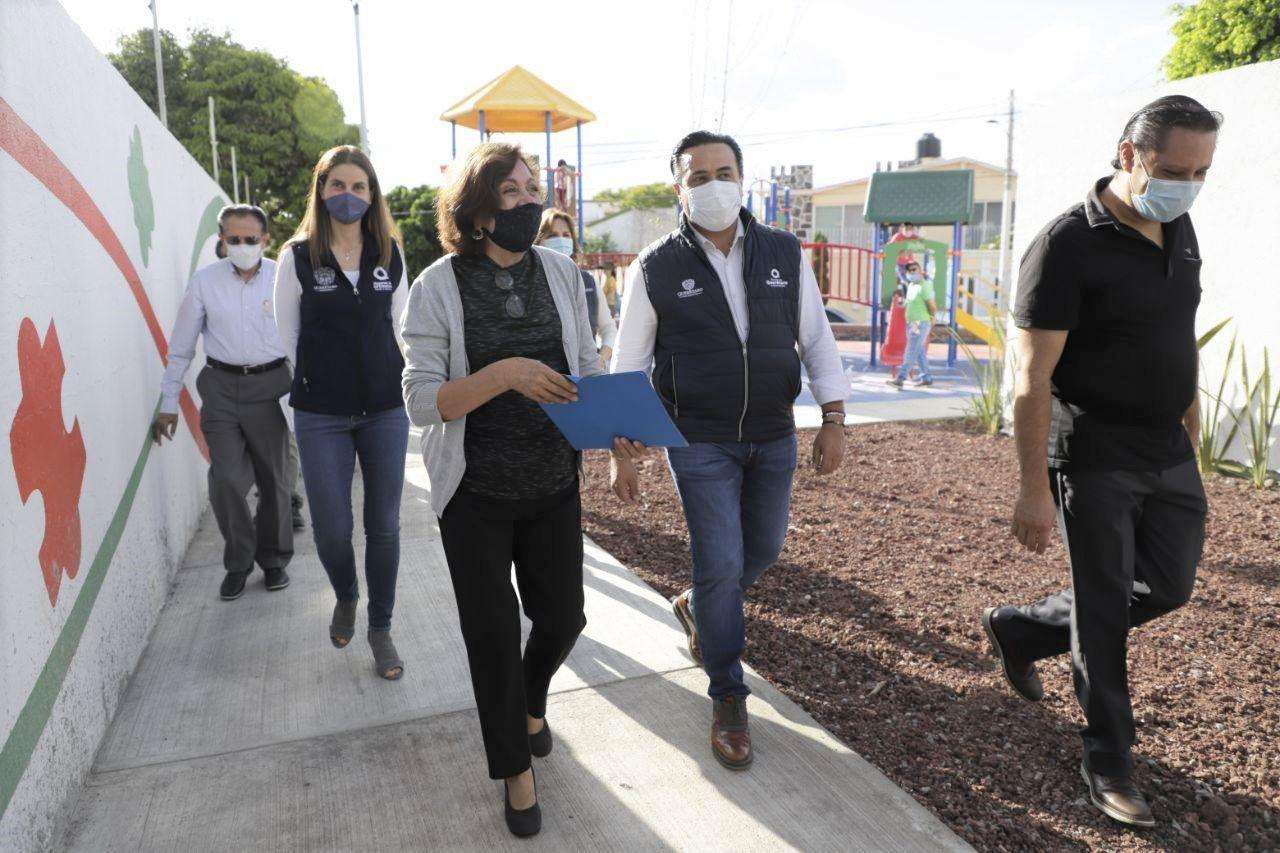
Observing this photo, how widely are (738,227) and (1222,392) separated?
5.02 metres

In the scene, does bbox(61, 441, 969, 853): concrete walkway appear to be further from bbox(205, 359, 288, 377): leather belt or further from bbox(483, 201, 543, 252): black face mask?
bbox(483, 201, 543, 252): black face mask

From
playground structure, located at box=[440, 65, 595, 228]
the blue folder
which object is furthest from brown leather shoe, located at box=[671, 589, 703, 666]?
playground structure, located at box=[440, 65, 595, 228]

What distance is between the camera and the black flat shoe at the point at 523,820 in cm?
283

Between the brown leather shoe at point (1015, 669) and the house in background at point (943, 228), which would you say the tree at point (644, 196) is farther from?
the brown leather shoe at point (1015, 669)

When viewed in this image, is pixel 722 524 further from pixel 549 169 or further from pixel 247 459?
pixel 549 169

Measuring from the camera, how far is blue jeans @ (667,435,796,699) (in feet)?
10.8

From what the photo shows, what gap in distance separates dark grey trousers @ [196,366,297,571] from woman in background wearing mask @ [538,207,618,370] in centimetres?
167

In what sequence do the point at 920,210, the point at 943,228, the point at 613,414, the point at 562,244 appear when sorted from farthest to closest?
the point at 943,228 → the point at 920,210 → the point at 562,244 → the point at 613,414

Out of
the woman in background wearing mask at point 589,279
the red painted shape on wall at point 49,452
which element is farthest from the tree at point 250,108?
the red painted shape on wall at point 49,452

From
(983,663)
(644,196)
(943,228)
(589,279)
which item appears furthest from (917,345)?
(644,196)

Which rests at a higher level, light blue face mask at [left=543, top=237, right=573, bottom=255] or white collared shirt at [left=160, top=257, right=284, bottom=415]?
light blue face mask at [left=543, top=237, right=573, bottom=255]

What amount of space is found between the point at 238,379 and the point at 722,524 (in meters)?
2.97

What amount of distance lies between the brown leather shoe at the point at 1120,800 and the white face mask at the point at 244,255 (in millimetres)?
4379

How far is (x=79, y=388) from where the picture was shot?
3596 millimetres
